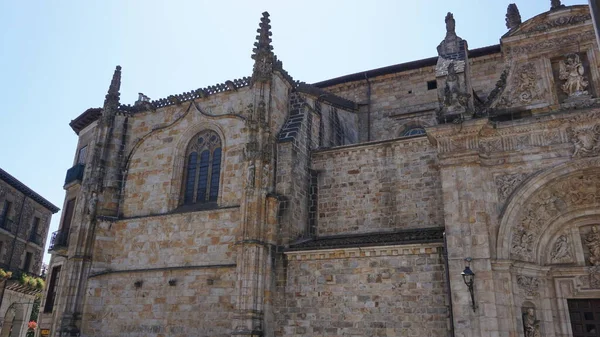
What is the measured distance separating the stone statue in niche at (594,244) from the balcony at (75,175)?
18849 mm

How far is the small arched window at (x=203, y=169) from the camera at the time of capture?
17.0 meters

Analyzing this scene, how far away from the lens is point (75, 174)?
21.2m

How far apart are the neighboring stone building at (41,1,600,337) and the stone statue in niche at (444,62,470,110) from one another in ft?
0.18

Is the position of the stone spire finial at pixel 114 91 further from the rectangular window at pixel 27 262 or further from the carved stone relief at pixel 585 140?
the rectangular window at pixel 27 262

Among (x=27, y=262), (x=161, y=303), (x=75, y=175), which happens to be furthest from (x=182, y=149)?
(x=27, y=262)

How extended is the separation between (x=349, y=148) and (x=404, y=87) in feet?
21.4

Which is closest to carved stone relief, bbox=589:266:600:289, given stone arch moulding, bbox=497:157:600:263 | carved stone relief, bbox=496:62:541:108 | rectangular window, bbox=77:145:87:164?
stone arch moulding, bbox=497:157:600:263

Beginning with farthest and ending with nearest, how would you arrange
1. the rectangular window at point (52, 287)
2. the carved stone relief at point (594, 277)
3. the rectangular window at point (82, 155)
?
the rectangular window at point (82, 155) < the rectangular window at point (52, 287) < the carved stone relief at point (594, 277)

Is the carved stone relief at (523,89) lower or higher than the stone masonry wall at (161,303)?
higher

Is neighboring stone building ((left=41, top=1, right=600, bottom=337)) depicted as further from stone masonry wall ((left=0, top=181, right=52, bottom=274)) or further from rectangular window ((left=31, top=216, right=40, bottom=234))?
rectangular window ((left=31, top=216, right=40, bottom=234))

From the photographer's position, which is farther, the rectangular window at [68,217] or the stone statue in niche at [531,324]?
the rectangular window at [68,217]

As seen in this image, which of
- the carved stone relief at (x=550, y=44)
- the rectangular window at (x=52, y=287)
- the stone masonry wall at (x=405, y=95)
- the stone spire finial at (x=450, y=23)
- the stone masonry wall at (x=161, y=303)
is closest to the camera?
the carved stone relief at (x=550, y=44)

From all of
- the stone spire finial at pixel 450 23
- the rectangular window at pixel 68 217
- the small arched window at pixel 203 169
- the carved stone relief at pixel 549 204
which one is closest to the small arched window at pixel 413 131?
the stone spire finial at pixel 450 23

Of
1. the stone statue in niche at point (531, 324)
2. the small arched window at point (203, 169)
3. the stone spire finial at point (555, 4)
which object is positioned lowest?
the stone statue in niche at point (531, 324)
